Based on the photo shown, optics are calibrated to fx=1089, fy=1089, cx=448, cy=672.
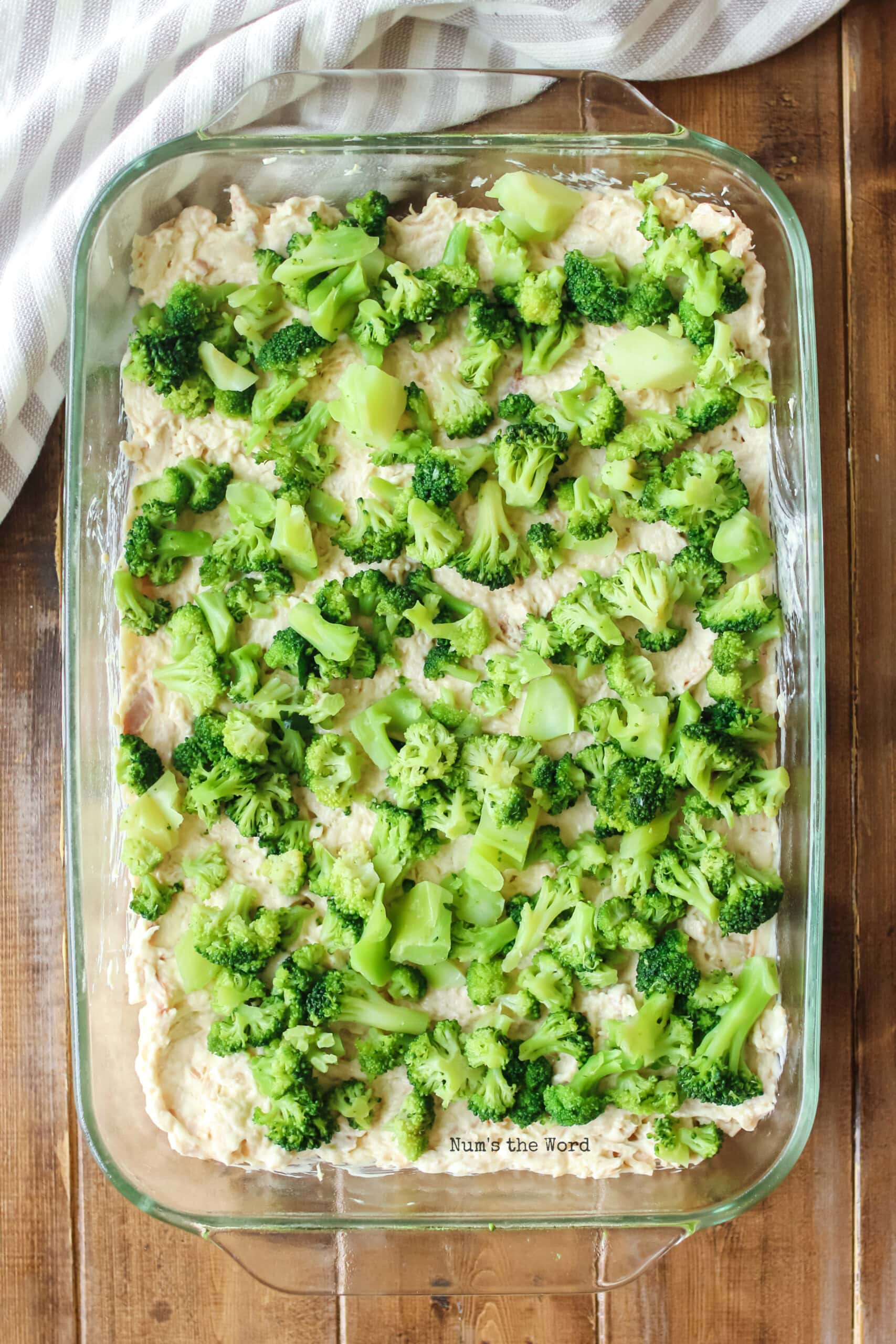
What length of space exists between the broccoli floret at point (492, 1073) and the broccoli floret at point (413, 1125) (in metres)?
0.08

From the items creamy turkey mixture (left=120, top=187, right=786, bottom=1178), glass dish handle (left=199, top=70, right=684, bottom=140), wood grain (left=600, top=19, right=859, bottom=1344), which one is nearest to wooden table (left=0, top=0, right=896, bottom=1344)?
wood grain (left=600, top=19, right=859, bottom=1344)

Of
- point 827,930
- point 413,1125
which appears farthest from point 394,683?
point 827,930

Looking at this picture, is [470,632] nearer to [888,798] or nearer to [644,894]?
[644,894]

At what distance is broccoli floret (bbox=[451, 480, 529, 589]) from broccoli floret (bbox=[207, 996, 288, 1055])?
836 mm

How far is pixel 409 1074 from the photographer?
1939 mm

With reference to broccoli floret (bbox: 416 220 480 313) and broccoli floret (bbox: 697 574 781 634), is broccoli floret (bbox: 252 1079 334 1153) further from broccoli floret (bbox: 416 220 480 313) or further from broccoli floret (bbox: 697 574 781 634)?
broccoli floret (bbox: 416 220 480 313)

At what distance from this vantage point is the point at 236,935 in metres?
1.92

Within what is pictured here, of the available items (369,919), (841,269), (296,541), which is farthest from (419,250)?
(369,919)

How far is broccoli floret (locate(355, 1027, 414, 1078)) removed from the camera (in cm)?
193

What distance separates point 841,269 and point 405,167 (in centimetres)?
87

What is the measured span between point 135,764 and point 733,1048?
117 centimetres

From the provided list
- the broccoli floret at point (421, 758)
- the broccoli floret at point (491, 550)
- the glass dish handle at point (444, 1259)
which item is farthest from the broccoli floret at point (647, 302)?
the glass dish handle at point (444, 1259)

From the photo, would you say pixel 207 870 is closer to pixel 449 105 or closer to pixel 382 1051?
pixel 382 1051

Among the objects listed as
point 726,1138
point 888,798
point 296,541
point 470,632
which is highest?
point 296,541
